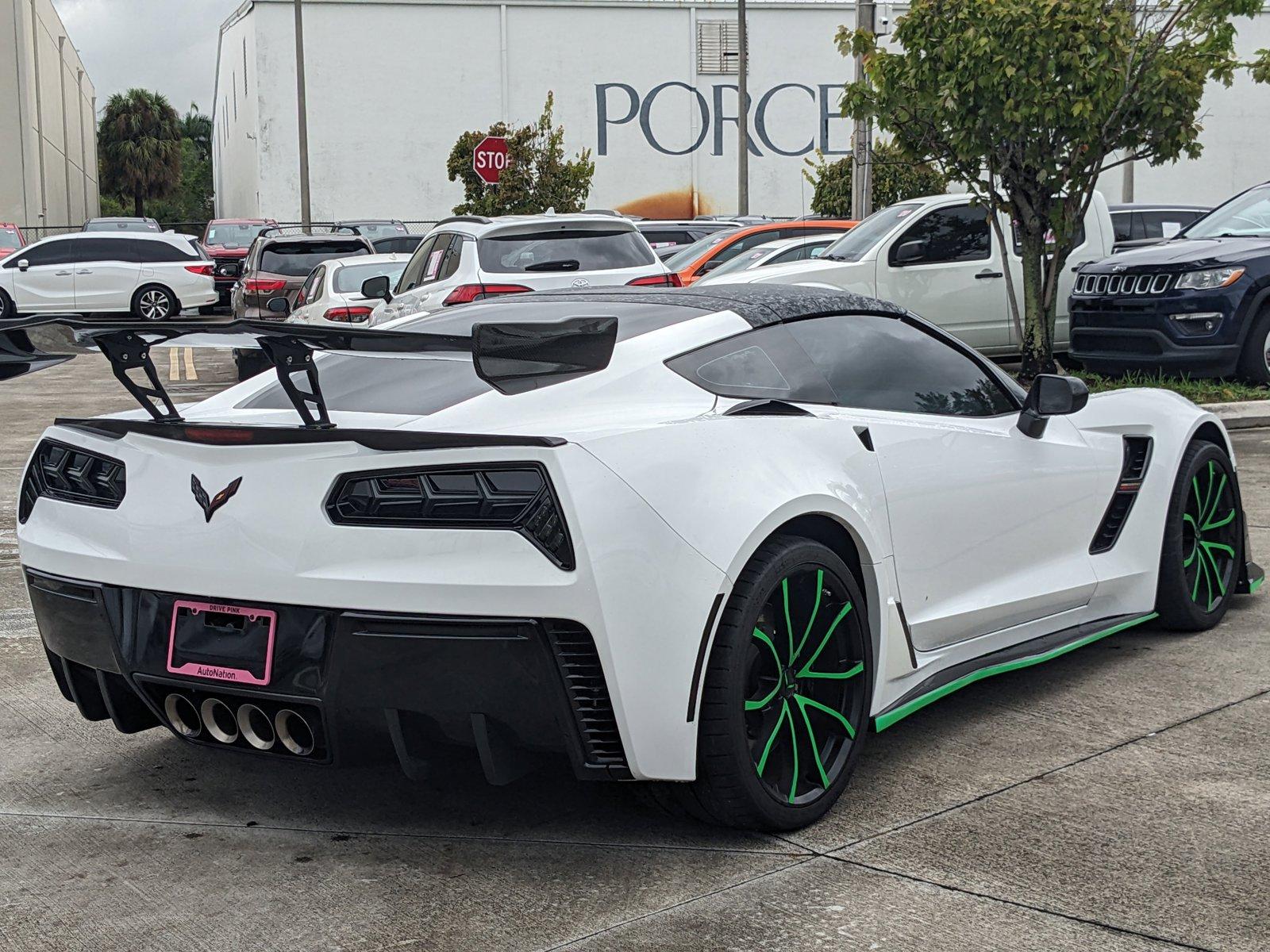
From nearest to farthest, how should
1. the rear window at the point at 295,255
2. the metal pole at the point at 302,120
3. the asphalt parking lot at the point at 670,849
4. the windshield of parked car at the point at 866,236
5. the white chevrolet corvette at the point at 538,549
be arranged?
the asphalt parking lot at the point at 670,849 < the white chevrolet corvette at the point at 538,549 < the windshield of parked car at the point at 866,236 < the rear window at the point at 295,255 < the metal pole at the point at 302,120

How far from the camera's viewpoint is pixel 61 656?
3941mm

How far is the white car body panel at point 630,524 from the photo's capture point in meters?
3.30

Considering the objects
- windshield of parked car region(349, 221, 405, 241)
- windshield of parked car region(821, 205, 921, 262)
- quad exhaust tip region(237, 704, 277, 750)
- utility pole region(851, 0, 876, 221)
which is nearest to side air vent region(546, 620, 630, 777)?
quad exhaust tip region(237, 704, 277, 750)

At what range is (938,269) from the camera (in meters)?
14.4

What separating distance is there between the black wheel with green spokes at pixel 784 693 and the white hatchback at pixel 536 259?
28.1ft

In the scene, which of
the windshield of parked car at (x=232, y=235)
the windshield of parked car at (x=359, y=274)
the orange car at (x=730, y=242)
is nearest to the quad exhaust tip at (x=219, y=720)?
the windshield of parked car at (x=359, y=274)

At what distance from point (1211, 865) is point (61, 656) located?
9.04ft

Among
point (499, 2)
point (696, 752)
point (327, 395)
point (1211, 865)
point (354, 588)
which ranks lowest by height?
point (1211, 865)

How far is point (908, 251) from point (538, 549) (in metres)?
11.5

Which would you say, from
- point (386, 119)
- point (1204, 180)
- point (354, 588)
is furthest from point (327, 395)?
point (1204, 180)

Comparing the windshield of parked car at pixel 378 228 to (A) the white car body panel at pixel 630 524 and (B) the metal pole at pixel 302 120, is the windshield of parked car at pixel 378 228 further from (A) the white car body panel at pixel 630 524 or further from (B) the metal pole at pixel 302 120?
(A) the white car body panel at pixel 630 524

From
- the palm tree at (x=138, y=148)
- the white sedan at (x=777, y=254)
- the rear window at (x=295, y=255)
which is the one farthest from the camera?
the palm tree at (x=138, y=148)

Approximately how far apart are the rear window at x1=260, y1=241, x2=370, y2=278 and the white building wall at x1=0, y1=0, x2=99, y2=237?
938 inches

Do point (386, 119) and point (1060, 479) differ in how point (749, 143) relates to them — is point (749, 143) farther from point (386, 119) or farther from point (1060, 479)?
point (1060, 479)
